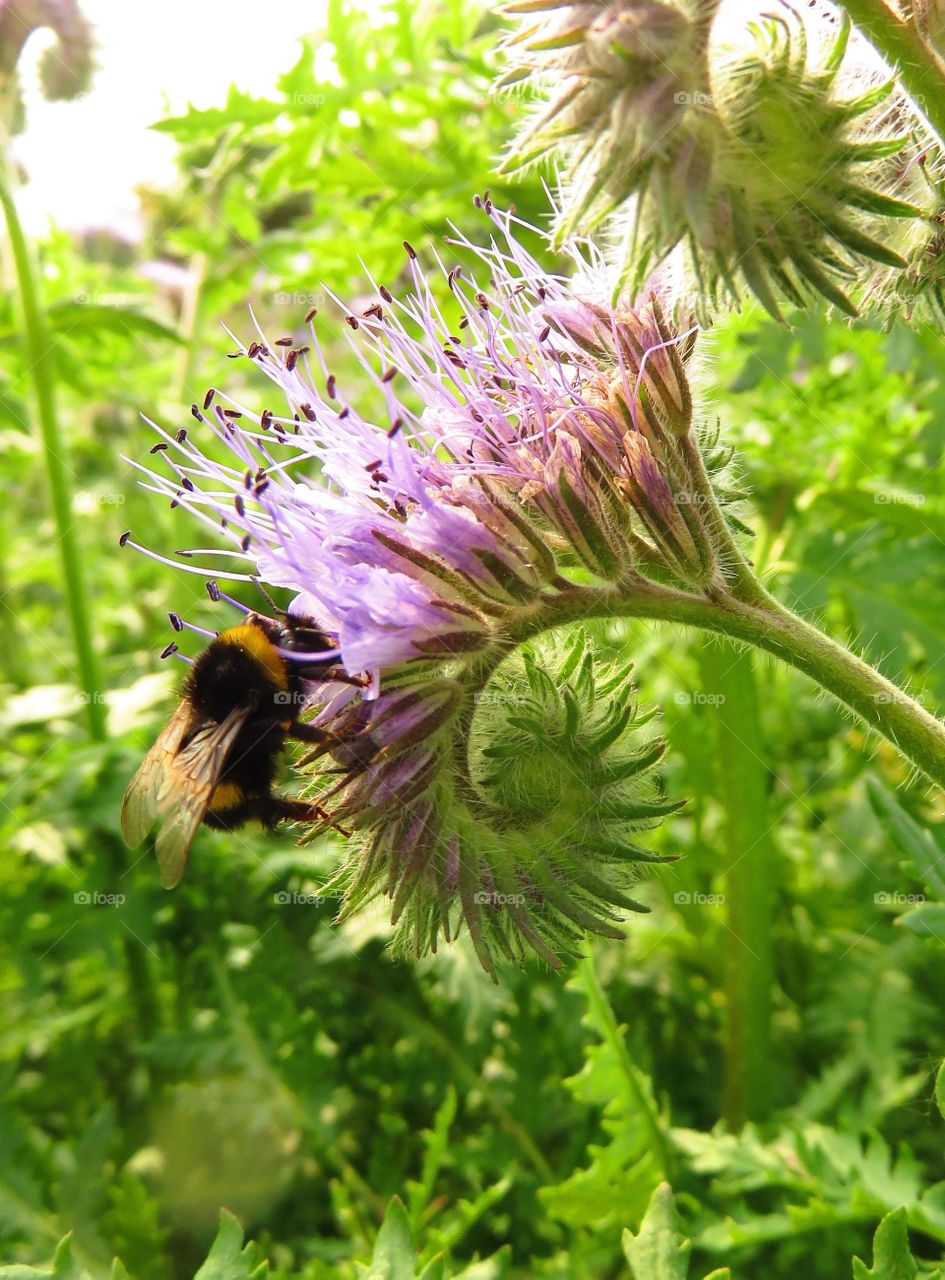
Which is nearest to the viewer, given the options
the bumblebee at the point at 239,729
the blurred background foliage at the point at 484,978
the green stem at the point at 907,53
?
the green stem at the point at 907,53

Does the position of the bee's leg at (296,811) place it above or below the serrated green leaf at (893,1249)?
above

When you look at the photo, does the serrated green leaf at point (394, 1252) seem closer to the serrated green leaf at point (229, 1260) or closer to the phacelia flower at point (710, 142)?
the serrated green leaf at point (229, 1260)

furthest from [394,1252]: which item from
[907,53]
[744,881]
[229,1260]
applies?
[907,53]

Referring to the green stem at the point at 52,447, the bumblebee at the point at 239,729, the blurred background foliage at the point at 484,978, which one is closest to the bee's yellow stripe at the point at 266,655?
the bumblebee at the point at 239,729

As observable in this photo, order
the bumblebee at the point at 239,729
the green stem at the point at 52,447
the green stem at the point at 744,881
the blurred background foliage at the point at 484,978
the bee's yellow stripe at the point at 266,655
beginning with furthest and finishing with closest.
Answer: the green stem at the point at 52,447, the green stem at the point at 744,881, the blurred background foliage at the point at 484,978, the bee's yellow stripe at the point at 266,655, the bumblebee at the point at 239,729

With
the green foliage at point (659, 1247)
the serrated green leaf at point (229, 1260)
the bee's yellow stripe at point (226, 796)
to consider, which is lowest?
the green foliage at point (659, 1247)
